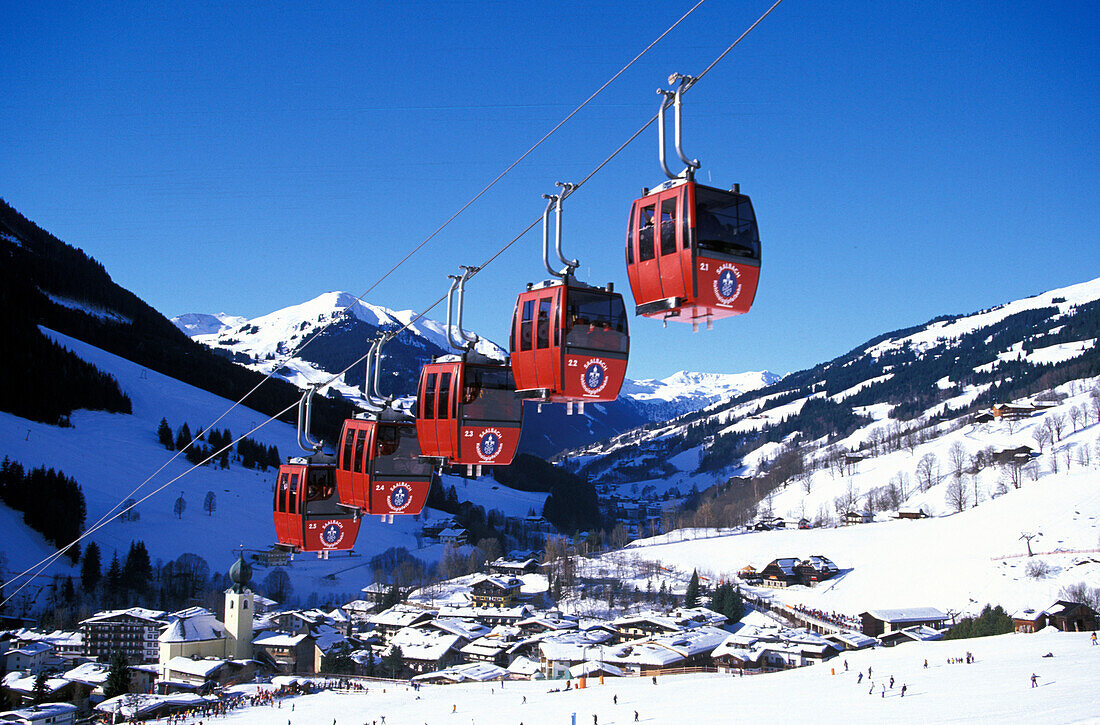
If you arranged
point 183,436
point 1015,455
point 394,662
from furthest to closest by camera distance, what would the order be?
point 183,436 → point 1015,455 → point 394,662

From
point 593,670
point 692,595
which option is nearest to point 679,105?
point 593,670

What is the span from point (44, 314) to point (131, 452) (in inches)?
2142

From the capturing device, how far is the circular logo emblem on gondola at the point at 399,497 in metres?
18.8

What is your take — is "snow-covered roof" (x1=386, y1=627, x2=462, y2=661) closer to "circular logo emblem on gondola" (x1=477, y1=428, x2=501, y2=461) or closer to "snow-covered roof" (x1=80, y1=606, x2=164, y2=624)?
"snow-covered roof" (x1=80, y1=606, x2=164, y2=624)

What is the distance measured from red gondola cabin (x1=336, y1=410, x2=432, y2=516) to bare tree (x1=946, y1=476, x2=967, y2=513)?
106 metres

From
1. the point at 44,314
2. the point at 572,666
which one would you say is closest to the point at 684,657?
the point at 572,666

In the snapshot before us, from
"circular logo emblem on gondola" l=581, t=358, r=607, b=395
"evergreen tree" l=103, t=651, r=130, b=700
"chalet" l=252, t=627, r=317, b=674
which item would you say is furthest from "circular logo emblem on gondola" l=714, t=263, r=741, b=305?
"chalet" l=252, t=627, r=317, b=674

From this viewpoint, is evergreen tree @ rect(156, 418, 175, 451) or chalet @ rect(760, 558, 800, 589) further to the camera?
evergreen tree @ rect(156, 418, 175, 451)

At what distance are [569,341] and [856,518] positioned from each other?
117 metres

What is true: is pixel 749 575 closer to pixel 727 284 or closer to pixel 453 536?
pixel 453 536

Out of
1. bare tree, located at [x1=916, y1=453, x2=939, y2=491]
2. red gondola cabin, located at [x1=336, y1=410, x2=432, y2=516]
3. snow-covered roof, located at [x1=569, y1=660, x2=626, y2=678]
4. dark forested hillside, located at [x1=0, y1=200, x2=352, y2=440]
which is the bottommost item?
snow-covered roof, located at [x1=569, y1=660, x2=626, y2=678]

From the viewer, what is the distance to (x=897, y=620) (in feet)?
216

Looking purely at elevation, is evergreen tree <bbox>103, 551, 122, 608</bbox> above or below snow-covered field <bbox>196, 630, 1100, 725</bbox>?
above

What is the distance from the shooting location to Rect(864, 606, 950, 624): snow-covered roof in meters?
65.9
